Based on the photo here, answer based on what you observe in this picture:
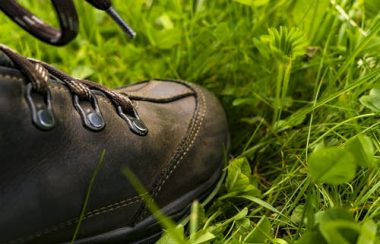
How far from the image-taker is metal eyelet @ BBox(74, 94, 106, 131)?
1019 mm

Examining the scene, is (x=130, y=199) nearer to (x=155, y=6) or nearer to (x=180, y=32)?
(x=180, y=32)

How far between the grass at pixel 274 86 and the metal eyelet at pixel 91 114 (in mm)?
215

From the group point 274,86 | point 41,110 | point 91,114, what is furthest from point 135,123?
point 274,86

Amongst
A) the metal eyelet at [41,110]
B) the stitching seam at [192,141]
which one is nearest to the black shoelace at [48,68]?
the metal eyelet at [41,110]

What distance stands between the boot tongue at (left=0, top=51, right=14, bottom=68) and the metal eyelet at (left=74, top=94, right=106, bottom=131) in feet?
0.44

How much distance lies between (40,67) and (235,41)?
0.61 metres

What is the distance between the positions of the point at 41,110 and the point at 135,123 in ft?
0.68

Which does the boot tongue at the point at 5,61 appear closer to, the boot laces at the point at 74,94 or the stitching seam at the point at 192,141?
the boot laces at the point at 74,94

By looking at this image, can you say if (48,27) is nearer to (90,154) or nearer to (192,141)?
(90,154)

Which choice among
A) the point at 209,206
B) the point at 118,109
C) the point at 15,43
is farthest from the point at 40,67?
the point at 15,43

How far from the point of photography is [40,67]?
0.98 metres

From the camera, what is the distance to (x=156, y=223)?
3.68 ft

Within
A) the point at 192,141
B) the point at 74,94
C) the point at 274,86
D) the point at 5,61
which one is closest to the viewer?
the point at 5,61

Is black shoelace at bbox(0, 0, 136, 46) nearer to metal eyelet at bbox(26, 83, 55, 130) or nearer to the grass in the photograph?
metal eyelet at bbox(26, 83, 55, 130)
